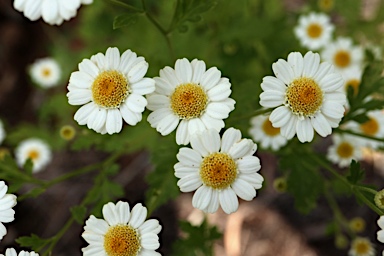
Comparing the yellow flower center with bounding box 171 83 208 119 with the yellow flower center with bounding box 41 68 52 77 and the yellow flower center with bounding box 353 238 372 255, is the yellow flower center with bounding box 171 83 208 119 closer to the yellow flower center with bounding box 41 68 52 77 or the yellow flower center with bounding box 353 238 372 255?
the yellow flower center with bounding box 353 238 372 255

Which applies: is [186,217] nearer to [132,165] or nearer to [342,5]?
[132,165]

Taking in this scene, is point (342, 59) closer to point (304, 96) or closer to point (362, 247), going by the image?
point (362, 247)

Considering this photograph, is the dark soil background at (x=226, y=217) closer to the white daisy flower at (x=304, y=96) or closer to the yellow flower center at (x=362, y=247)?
the yellow flower center at (x=362, y=247)

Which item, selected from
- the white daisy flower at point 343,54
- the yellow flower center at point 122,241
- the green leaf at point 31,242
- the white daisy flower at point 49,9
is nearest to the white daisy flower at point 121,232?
the yellow flower center at point 122,241

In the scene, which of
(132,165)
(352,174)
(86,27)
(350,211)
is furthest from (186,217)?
(352,174)

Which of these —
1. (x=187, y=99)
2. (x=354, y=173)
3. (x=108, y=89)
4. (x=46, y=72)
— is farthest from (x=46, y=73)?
(x=354, y=173)
